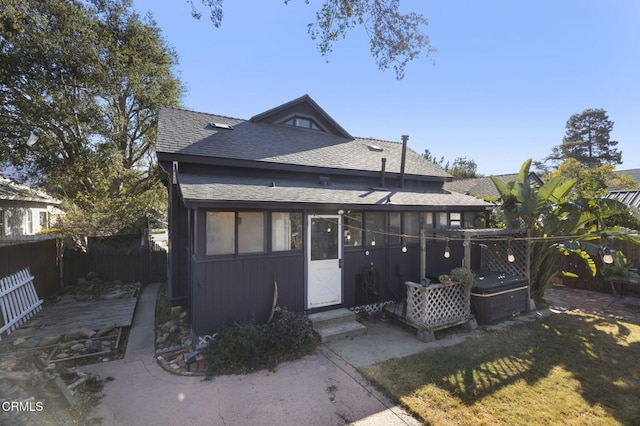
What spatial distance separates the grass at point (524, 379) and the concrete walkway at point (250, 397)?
1.51ft

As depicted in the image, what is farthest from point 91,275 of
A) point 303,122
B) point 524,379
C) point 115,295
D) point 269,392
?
point 524,379

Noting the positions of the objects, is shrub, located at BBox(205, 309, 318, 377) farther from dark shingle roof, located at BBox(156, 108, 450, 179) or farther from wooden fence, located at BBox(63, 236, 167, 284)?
wooden fence, located at BBox(63, 236, 167, 284)

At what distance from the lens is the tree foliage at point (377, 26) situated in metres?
5.90

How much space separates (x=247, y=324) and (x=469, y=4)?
974 cm

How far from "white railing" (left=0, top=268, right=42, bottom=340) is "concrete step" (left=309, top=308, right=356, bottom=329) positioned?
7.07 m

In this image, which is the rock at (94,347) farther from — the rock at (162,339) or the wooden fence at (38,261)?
the wooden fence at (38,261)

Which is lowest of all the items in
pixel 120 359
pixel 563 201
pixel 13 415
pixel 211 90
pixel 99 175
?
pixel 120 359

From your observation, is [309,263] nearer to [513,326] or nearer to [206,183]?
[206,183]

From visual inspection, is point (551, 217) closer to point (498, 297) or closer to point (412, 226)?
point (498, 297)

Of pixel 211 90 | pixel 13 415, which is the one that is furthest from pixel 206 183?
pixel 211 90

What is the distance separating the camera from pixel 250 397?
4.38 metres

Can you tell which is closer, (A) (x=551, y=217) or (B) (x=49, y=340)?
(B) (x=49, y=340)

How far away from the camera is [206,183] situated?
6.78 metres

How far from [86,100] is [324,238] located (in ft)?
50.8
